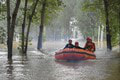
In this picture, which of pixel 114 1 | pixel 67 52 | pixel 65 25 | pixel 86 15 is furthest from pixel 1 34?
pixel 65 25

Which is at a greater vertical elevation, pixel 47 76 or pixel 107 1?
pixel 107 1

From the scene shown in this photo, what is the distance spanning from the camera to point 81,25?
251 ft

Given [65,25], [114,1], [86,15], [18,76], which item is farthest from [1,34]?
[65,25]

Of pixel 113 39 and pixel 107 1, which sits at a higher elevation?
pixel 107 1

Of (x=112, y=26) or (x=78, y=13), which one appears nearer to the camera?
(x=112, y=26)

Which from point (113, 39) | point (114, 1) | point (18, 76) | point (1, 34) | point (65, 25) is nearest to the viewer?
point (18, 76)

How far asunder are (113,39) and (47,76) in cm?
1667

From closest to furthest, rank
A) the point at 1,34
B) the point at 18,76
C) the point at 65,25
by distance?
the point at 18,76, the point at 1,34, the point at 65,25

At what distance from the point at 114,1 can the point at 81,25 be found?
169ft

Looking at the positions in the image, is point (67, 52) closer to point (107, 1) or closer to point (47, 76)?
point (47, 76)

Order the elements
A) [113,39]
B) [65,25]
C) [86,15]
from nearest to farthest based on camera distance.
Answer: [113,39] < [86,15] < [65,25]

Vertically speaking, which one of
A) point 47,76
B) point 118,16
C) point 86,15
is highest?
point 86,15

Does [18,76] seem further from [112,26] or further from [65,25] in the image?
[65,25]

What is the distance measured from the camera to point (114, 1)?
2503 centimetres
